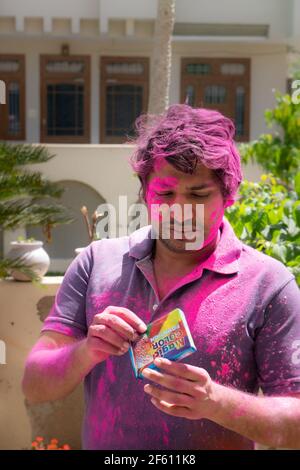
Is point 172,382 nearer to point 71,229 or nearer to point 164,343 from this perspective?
point 164,343

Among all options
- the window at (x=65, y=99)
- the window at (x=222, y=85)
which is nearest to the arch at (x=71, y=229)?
the window at (x=65, y=99)

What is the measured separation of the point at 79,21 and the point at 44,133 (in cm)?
260

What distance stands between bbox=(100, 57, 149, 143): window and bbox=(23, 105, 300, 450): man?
539 inches

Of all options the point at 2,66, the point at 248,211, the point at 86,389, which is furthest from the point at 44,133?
the point at 86,389

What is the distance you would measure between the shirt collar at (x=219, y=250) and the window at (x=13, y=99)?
1406 centimetres

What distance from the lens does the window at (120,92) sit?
1523cm

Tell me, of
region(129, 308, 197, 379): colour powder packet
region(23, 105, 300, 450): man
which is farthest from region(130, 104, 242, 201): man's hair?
region(129, 308, 197, 379): colour powder packet

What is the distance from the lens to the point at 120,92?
50.3ft

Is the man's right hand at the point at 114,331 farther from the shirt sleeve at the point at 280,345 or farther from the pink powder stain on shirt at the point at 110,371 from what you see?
the shirt sleeve at the point at 280,345

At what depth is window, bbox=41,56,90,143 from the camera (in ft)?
50.1

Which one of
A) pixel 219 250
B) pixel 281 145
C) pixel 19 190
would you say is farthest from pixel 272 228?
pixel 281 145

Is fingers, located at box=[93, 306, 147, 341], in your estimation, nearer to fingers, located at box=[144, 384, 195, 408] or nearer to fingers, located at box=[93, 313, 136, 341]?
fingers, located at box=[93, 313, 136, 341]

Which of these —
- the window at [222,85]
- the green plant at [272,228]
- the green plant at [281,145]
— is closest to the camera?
the green plant at [272,228]

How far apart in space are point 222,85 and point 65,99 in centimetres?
359
